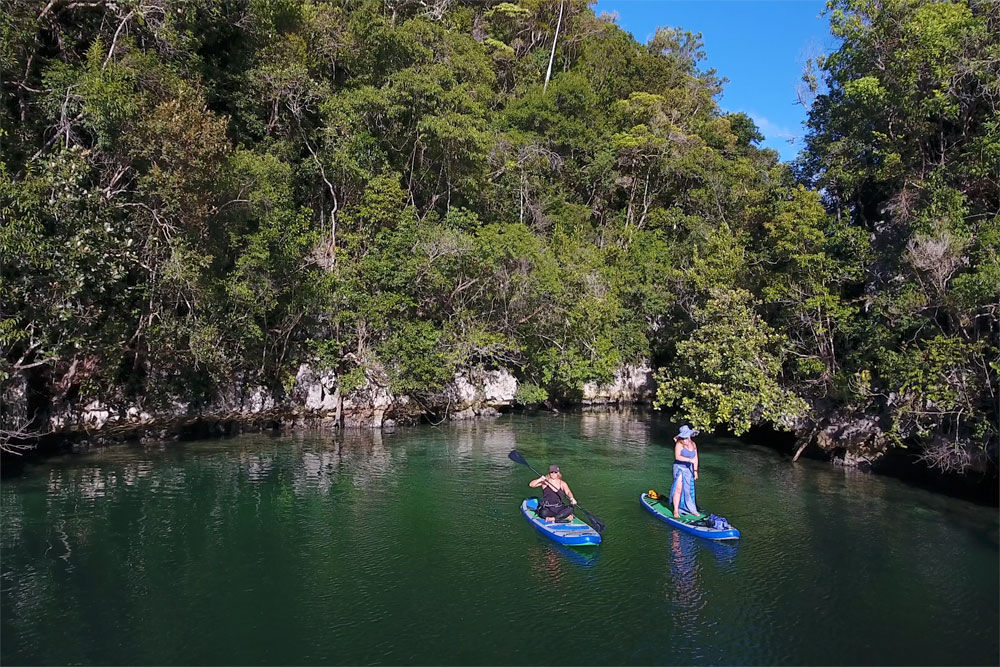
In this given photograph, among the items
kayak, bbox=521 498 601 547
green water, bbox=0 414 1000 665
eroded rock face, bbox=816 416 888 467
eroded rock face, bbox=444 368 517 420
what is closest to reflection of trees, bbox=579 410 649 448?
eroded rock face, bbox=444 368 517 420

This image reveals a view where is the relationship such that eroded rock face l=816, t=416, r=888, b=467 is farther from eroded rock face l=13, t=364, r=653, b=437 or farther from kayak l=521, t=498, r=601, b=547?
eroded rock face l=13, t=364, r=653, b=437

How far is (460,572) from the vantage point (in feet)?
32.6

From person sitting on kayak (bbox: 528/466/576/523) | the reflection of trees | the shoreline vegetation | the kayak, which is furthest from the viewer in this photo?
the reflection of trees

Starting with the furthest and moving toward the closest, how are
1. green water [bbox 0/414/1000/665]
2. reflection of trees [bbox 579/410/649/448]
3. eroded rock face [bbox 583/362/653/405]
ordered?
eroded rock face [bbox 583/362/653/405], reflection of trees [bbox 579/410/649/448], green water [bbox 0/414/1000/665]

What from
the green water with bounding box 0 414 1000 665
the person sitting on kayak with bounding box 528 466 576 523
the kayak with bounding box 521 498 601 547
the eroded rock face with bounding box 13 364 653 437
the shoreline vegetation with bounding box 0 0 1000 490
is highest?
the shoreline vegetation with bounding box 0 0 1000 490

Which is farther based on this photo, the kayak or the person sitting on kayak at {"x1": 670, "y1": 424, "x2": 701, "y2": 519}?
the person sitting on kayak at {"x1": 670, "y1": 424, "x2": 701, "y2": 519}

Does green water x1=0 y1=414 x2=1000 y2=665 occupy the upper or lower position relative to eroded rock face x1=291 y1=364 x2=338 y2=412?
lower

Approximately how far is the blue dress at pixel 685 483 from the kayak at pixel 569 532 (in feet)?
6.90

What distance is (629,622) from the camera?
27.7ft

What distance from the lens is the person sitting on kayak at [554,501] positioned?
457 inches

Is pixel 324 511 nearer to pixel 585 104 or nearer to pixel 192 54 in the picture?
pixel 192 54

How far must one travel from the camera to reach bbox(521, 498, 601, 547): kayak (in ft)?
35.8

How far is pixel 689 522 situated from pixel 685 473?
93cm

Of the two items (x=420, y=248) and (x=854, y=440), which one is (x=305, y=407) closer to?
(x=420, y=248)
